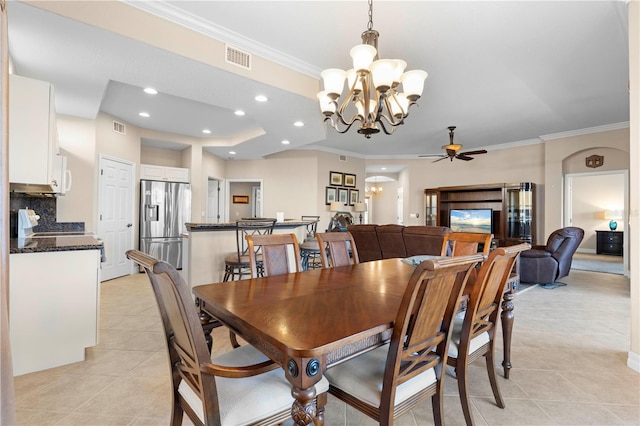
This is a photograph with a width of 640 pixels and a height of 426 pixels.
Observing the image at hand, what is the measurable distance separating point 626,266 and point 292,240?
263 inches

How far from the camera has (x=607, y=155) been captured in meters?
5.82

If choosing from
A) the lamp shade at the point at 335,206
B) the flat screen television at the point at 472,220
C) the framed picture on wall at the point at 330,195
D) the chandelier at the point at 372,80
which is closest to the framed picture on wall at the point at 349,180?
the framed picture on wall at the point at 330,195

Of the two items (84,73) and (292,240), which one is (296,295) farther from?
(84,73)

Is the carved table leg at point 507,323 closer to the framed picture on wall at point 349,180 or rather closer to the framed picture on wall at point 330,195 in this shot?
the framed picture on wall at point 330,195

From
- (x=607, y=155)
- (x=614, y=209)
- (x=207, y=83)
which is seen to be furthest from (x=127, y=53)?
(x=614, y=209)

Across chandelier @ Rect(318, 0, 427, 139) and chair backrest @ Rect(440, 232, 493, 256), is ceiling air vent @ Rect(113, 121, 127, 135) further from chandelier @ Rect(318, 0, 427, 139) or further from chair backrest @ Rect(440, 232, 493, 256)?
chair backrest @ Rect(440, 232, 493, 256)

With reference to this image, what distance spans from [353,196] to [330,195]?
33.9 inches

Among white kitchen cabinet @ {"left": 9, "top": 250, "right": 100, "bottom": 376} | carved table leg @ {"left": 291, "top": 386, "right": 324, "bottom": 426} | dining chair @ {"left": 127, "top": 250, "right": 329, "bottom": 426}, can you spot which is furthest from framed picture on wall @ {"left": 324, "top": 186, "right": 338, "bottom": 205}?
carved table leg @ {"left": 291, "top": 386, "right": 324, "bottom": 426}

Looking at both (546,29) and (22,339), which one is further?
(546,29)

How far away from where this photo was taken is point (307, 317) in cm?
121

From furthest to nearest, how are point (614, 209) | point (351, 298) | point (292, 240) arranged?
point (614, 209), point (292, 240), point (351, 298)

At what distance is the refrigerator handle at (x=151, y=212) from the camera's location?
560 cm

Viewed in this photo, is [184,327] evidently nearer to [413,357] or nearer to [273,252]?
[413,357]

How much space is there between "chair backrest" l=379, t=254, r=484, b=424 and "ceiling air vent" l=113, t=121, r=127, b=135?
5.65 m
